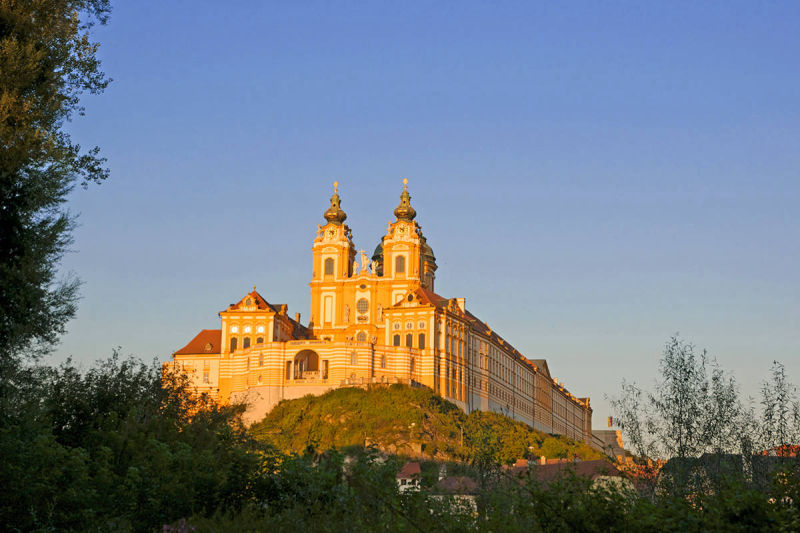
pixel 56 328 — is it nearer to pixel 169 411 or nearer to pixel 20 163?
pixel 20 163

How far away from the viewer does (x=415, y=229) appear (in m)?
125

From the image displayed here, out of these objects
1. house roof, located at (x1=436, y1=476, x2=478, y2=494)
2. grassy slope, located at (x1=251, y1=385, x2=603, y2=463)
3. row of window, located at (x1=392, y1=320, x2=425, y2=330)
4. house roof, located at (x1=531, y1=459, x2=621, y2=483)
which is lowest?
house roof, located at (x1=436, y1=476, x2=478, y2=494)

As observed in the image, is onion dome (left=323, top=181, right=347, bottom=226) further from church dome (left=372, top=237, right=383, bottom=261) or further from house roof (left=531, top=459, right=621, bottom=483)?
house roof (left=531, top=459, right=621, bottom=483)

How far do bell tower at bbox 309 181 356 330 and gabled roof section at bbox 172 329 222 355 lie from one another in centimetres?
1162

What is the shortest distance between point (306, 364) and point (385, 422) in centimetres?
1398

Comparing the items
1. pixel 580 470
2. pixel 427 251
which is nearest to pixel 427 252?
pixel 427 251

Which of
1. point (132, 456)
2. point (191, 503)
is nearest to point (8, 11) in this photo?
point (132, 456)

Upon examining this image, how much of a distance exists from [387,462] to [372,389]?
8541 centimetres

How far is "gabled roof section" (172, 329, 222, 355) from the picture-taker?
122 meters

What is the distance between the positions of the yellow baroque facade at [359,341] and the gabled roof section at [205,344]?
13cm

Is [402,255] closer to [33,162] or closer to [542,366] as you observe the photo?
[542,366]

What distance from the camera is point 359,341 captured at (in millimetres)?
113875

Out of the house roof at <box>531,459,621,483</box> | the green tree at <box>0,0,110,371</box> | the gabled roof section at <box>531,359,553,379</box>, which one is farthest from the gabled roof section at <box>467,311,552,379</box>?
the green tree at <box>0,0,110,371</box>

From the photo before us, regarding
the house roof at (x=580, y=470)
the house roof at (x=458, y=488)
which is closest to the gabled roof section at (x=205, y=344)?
the house roof at (x=580, y=470)
